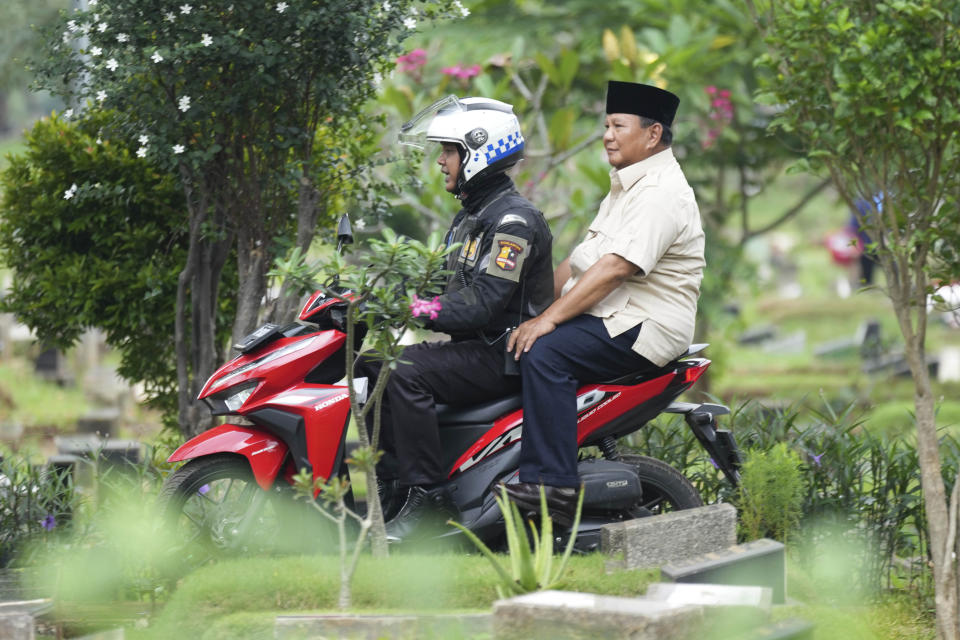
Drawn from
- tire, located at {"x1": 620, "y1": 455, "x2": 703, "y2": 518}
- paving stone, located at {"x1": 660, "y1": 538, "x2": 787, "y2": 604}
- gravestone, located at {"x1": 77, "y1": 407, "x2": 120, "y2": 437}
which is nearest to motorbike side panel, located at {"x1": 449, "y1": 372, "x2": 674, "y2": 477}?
tire, located at {"x1": 620, "y1": 455, "x2": 703, "y2": 518}

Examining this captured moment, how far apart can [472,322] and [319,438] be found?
2.69ft

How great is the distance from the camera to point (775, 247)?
3475 centimetres

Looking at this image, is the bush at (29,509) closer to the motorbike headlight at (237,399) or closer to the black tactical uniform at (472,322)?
the motorbike headlight at (237,399)

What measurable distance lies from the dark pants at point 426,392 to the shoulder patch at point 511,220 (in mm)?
523

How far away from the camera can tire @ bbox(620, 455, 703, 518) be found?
5.67 m

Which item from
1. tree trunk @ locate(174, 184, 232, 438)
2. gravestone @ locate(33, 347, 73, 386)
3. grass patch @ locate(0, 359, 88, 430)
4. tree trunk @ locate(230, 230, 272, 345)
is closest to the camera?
tree trunk @ locate(230, 230, 272, 345)

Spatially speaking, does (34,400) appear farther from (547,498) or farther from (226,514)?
(547,498)

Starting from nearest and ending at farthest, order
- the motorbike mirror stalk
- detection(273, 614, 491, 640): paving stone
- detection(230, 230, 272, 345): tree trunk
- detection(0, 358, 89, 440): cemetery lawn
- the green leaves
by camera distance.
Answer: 1. detection(273, 614, 491, 640): paving stone
2. the green leaves
3. the motorbike mirror stalk
4. detection(230, 230, 272, 345): tree trunk
5. detection(0, 358, 89, 440): cemetery lawn

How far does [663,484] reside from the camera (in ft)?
18.6

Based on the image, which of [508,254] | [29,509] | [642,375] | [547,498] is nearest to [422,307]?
[508,254]

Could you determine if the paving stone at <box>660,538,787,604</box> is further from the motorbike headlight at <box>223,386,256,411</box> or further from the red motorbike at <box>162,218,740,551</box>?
the motorbike headlight at <box>223,386,256,411</box>

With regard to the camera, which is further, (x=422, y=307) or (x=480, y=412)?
(x=480, y=412)

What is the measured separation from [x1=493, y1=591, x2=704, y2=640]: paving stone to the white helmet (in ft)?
6.48

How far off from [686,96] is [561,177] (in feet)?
4.62
